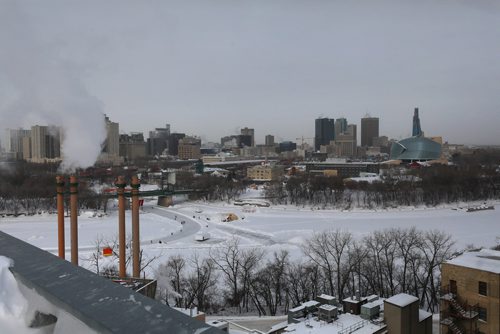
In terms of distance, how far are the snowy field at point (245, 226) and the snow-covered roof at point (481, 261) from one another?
9.52 meters

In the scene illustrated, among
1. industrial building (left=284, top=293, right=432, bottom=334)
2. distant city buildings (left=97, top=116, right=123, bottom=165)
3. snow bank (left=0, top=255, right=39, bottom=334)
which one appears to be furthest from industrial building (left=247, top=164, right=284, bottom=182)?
snow bank (left=0, top=255, right=39, bottom=334)

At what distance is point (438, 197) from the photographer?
3816cm

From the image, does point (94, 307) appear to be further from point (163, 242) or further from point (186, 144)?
point (186, 144)

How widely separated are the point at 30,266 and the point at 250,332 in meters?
9.51

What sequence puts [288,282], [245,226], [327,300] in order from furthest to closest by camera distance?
1. [245,226]
2. [288,282]
3. [327,300]

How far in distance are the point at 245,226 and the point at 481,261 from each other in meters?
18.6

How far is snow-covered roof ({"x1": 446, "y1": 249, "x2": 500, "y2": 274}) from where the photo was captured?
965 centimetres

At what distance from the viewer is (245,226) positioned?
27688 millimetres

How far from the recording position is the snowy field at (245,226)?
21891mm

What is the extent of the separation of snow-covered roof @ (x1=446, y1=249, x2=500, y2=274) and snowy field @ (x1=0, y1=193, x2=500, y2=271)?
9.52 m

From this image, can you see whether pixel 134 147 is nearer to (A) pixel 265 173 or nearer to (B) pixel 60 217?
(A) pixel 265 173

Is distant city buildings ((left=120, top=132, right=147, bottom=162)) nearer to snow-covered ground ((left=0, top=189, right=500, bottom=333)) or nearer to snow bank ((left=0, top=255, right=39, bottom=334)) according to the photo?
snow-covered ground ((left=0, top=189, right=500, bottom=333))

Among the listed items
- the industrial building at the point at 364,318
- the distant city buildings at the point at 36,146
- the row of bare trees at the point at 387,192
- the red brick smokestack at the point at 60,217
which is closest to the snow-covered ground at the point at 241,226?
the row of bare trees at the point at 387,192

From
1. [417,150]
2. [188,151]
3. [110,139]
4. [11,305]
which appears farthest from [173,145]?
[11,305]
